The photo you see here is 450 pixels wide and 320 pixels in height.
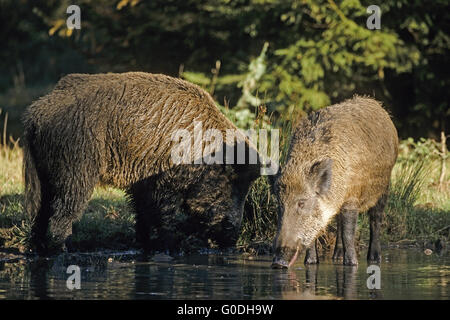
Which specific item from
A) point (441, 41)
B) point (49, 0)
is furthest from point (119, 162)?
point (49, 0)

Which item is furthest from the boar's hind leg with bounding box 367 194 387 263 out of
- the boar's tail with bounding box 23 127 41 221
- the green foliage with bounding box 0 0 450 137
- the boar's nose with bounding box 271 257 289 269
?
the green foliage with bounding box 0 0 450 137

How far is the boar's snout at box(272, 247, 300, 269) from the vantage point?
8.18 m

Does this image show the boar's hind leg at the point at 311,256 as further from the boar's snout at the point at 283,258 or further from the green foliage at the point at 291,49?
the green foliage at the point at 291,49

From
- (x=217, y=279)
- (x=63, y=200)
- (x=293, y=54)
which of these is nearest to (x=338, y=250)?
(x=217, y=279)

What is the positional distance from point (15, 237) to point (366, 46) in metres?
8.30

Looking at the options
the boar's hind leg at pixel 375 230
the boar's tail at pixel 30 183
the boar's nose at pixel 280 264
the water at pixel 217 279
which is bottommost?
the water at pixel 217 279

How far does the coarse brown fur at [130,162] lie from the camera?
9547 millimetres

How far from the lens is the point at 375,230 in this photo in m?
9.55

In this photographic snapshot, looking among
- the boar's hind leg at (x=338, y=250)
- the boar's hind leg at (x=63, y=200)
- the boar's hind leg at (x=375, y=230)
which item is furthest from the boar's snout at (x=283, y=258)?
the boar's hind leg at (x=63, y=200)

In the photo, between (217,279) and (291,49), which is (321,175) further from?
(291,49)

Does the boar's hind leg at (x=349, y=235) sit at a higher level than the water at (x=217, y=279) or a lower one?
higher

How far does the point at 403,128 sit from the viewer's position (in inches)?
712

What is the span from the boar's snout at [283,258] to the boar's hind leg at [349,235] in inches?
29.6

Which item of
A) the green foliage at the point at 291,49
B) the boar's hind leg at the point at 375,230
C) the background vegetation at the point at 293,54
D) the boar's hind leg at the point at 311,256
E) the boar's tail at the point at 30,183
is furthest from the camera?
the green foliage at the point at 291,49
